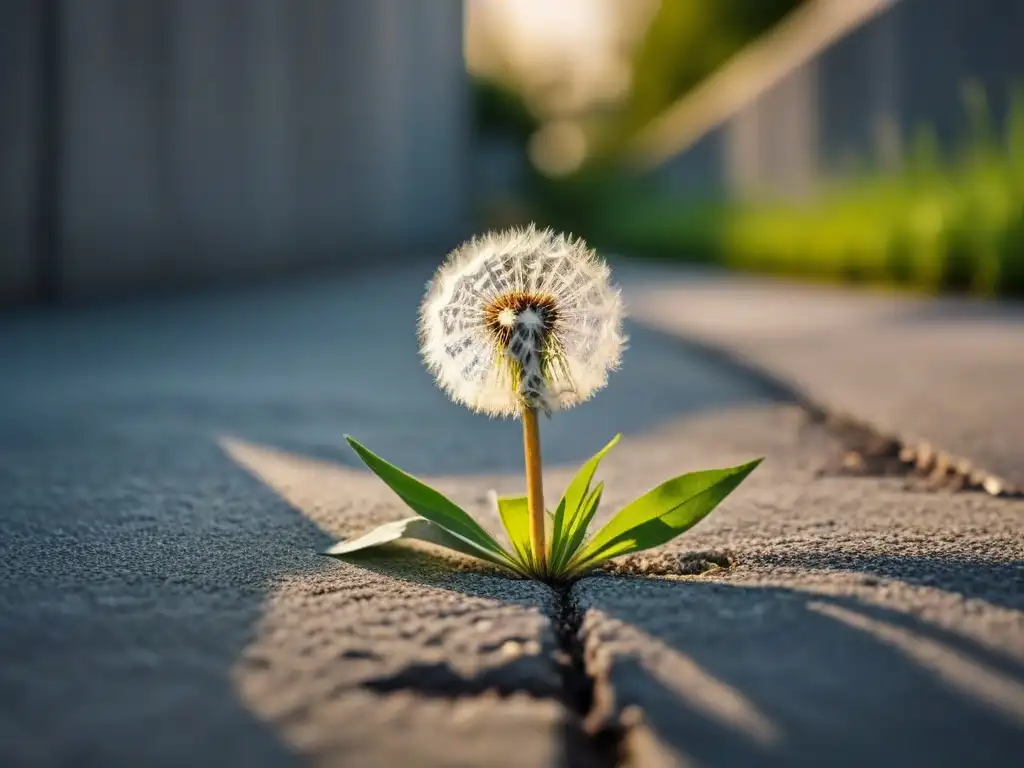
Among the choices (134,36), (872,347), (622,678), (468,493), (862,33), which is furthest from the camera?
(862,33)

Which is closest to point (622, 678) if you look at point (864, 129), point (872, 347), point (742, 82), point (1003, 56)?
point (872, 347)

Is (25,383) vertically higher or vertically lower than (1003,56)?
lower

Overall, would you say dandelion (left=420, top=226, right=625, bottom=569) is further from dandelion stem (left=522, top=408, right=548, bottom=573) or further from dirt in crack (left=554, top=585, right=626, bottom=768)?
dirt in crack (left=554, top=585, right=626, bottom=768)

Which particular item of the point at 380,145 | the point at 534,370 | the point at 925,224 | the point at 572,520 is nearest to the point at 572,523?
the point at 572,520

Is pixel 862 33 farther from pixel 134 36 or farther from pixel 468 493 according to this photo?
pixel 468 493

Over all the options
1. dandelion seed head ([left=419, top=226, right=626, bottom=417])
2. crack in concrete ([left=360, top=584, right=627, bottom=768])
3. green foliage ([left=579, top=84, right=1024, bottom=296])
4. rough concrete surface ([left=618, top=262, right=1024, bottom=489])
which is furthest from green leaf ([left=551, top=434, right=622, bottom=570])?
green foliage ([left=579, top=84, right=1024, bottom=296])

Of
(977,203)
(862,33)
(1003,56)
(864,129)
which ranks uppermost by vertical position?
(862,33)

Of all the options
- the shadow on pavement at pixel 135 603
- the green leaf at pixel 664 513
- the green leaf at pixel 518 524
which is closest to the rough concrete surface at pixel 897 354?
the green leaf at pixel 664 513
